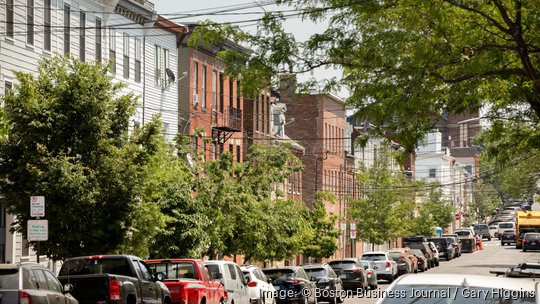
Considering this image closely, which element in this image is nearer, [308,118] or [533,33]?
[533,33]

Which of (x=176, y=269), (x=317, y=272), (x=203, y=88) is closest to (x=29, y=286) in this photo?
(x=176, y=269)

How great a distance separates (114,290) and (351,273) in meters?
25.8

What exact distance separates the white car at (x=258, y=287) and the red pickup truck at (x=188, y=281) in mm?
2827

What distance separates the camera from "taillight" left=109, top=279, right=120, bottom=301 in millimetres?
22398

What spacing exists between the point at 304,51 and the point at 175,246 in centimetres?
1830

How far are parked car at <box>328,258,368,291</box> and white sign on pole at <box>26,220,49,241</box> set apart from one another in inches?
909

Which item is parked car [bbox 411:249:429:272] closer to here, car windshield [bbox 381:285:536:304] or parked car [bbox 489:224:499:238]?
car windshield [bbox 381:285:536:304]

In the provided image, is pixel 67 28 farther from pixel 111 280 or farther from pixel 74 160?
pixel 111 280

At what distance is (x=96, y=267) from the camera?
945 inches

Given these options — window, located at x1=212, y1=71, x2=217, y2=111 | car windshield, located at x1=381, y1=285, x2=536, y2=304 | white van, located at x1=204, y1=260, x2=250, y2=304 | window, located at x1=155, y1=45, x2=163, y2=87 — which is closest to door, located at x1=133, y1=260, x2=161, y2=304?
white van, located at x1=204, y1=260, x2=250, y2=304

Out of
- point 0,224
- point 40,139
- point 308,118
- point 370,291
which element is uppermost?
point 308,118

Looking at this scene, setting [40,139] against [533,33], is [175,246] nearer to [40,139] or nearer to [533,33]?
[40,139]

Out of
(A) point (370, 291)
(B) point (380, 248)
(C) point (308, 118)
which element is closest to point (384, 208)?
(C) point (308, 118)

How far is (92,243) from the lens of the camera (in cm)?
2961
